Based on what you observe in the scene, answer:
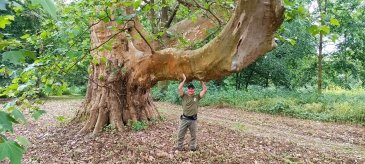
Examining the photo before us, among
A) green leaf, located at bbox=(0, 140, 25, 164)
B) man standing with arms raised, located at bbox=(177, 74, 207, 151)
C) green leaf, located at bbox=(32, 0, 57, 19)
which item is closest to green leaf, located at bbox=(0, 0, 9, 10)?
green leaf, located at bbox=(32, 0, 57, 19)

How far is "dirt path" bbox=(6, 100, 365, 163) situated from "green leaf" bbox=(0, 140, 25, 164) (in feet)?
16.7

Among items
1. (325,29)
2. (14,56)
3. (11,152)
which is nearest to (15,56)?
(14,56)

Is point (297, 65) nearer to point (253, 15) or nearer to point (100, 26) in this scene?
point (100, 26)

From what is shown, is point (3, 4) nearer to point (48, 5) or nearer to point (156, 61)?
point (48, 5)

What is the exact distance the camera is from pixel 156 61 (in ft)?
25.7

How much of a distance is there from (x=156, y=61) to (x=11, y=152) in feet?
21.8

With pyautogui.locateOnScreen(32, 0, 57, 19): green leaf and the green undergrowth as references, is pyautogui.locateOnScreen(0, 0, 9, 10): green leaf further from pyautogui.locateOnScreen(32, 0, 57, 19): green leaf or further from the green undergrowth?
the green undergrowth

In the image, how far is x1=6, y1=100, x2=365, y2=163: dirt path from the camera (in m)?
7.61

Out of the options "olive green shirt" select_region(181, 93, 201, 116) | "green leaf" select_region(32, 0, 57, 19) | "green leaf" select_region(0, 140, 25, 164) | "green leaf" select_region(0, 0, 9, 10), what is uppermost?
"green leaf" select_region(0, 0, 9, 10)

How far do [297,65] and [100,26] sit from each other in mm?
17261

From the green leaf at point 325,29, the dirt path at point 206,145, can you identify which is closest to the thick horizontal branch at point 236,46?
the green leaf at point 325,29

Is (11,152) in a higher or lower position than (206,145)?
higher

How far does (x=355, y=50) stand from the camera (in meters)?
19.0

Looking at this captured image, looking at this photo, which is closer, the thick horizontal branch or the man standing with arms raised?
the thick horizontal branch
